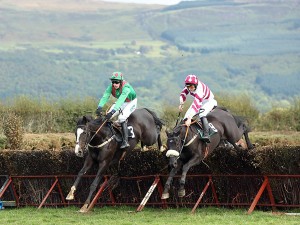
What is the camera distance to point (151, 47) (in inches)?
6324

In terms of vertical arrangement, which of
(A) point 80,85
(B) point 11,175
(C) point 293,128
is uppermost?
(B) point 11,175

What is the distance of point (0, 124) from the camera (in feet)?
120

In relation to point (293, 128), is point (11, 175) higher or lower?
higher

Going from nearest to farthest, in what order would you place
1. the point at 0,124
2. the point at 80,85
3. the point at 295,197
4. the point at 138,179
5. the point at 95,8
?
the point at 295,197 < the point at 138,179 < the point at 0,124 < the point at 80,85 < the point at 95,8

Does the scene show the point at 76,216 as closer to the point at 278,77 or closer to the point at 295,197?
the point at 295,197

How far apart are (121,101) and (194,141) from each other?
6.24ft

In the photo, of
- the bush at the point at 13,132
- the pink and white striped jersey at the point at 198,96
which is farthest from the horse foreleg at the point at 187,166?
the bush at the point at 13,132

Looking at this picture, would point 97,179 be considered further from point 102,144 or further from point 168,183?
point 168,183

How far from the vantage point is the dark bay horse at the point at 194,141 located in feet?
56.9

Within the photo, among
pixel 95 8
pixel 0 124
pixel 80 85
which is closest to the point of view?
pixel 0 124

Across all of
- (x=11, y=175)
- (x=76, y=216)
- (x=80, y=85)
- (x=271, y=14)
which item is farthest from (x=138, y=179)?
(x=271, y=14)

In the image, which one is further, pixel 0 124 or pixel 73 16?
pixel 73 16

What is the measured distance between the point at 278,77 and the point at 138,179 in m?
124

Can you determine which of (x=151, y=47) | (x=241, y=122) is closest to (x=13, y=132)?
(x=241, y=122)
